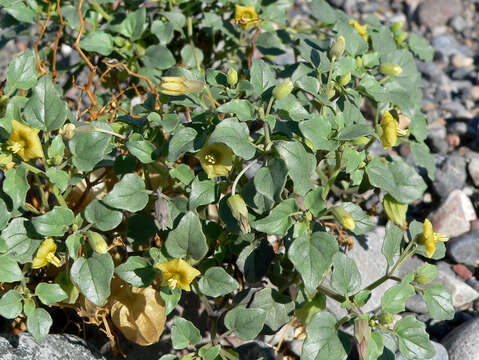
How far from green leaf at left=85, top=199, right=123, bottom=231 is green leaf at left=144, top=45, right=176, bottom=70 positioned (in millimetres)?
843

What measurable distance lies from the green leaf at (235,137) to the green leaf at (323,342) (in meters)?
0.50

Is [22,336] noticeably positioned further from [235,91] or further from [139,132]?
[235,91]

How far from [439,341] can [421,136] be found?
32.1 inches

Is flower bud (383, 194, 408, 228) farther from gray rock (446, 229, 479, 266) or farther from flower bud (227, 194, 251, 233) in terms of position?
gray rock (446, 229, 479, 266)

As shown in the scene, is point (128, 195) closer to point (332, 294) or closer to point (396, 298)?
point (332, 294)

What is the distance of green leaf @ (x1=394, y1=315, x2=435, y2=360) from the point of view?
5.34 feet

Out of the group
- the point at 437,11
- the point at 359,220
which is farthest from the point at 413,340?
the point at 437,11

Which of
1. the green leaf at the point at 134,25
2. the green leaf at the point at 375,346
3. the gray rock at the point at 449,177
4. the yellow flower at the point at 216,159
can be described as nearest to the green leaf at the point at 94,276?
the yellow flower at the point at 216,159

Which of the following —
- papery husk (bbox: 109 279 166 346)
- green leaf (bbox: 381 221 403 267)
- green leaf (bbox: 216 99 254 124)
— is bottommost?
papery husk (bbox: 109 279 166 346)

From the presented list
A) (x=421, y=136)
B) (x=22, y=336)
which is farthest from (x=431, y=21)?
(x=22, y=336)

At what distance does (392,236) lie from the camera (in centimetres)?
175

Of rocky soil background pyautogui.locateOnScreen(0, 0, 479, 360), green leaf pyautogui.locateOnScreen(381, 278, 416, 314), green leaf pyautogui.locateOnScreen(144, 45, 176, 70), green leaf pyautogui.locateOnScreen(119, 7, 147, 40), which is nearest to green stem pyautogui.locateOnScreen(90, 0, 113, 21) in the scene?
green leaf pyautogui.locateOnScreen(119, 7, 147, 40)

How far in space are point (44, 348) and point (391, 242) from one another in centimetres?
111

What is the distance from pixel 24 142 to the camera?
1604 millimetres
